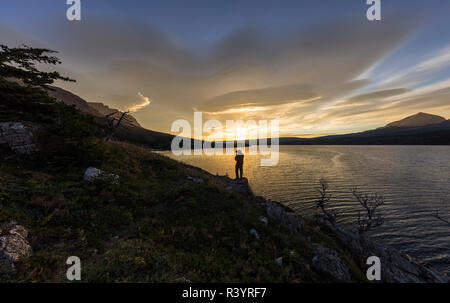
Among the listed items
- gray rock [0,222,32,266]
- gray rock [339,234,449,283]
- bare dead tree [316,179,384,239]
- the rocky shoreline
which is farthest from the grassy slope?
bare dead tree [316,179,384,239]

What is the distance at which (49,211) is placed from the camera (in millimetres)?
6938

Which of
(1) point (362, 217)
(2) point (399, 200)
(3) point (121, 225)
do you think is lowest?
(1) point (362, 217)

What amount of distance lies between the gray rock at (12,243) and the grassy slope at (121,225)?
26cm

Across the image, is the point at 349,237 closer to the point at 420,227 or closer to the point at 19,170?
the point at 420,227

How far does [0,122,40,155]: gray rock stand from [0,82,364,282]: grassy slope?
0.63m

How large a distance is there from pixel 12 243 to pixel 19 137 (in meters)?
11.1

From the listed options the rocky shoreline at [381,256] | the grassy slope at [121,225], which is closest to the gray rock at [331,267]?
the grassy slope at [121,225]

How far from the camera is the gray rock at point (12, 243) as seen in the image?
418 centimetres

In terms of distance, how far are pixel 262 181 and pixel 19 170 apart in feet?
116

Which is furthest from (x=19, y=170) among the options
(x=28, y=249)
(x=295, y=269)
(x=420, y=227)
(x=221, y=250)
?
(x=420, y=227)

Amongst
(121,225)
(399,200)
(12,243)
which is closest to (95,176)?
(121,225)

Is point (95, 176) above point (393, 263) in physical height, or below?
above

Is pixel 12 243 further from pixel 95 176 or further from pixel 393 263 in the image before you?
pixel 393 263

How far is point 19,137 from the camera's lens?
434 inches
